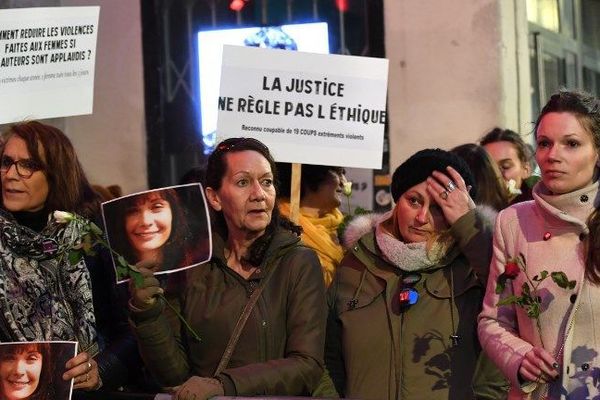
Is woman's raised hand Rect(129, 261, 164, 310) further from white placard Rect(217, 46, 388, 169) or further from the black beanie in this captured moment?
white placard Rect(217, 46, 388, 169)

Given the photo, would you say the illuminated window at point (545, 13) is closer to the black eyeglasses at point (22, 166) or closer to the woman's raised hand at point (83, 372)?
the black eyeglasses at point (22, 166)

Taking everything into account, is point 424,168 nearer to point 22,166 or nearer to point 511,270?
point 511,270

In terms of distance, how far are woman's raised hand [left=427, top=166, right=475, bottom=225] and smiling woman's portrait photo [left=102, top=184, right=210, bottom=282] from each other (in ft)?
2.77

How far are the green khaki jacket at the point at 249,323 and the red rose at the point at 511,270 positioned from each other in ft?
2.28

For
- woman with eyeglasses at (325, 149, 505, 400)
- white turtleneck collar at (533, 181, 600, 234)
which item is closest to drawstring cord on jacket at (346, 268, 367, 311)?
woman with eyeglasses at (325, 149, 505, 400)

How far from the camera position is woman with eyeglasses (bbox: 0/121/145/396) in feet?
15.5

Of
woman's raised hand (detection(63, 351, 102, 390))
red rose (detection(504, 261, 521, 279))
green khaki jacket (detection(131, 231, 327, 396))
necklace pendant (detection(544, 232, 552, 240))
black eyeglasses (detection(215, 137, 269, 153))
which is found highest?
black eyeglasses (detection(215, 137, 269, 153))

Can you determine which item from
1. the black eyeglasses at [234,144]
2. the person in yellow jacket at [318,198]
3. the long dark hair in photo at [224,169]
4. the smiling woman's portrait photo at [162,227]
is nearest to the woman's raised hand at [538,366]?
the long dark hair in photo at [224,169]

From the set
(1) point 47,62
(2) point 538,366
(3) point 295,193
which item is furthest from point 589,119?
(1) point 47,62

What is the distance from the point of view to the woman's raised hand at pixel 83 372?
4410mm

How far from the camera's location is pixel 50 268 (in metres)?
4.84

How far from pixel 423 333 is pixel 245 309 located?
25.7 inches

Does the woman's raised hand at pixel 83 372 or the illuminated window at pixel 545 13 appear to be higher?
the illuminated window at pixel 545 13

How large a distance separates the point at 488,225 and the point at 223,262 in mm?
962
